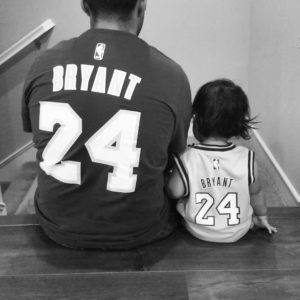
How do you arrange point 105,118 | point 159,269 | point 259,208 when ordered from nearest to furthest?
point 105,118
point 159,269
point 259,208

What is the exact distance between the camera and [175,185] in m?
1.33

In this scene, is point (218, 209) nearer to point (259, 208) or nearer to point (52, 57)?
point (259, 208)

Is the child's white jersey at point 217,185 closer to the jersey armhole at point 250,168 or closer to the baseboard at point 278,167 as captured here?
the jersey armhole at point 250,168

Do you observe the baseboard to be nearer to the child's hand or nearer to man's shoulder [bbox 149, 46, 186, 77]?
the child's hand

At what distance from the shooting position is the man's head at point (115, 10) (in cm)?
111

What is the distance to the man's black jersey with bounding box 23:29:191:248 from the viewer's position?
3.57 ft

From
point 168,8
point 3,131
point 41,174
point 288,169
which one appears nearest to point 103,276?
point 41,174

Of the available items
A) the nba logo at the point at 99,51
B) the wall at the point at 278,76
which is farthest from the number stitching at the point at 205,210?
the wall at the point at 278,76

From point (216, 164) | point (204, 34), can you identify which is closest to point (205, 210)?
point (216, 164)

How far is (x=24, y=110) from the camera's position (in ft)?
4.17

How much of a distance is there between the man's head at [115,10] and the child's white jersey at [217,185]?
1.44ft

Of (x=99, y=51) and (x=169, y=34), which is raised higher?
(x=99, y=51)

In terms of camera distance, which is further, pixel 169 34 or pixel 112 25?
pixel 169 34

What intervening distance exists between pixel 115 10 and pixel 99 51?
0.13 m
